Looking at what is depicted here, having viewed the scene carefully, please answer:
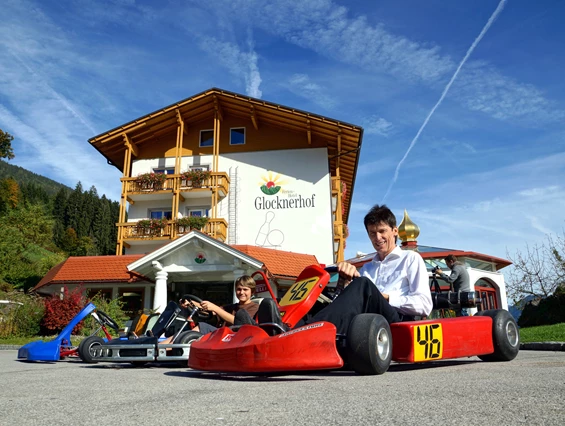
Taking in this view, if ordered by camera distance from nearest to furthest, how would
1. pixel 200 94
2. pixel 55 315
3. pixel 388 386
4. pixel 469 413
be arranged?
pixel 469 413 → pixel 388 386 → pixel 55 315 → pixel 200 94

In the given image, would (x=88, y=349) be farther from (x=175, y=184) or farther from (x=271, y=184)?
(x=271, y=184)

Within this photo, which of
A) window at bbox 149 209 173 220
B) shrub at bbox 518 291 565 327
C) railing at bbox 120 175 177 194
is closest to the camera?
shrub at bbox 518 291 565 327

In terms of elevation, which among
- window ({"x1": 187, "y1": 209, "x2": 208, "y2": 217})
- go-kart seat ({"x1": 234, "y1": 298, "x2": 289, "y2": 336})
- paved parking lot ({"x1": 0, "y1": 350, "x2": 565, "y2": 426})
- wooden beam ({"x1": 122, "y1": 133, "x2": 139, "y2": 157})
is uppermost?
wooden beam ({"x1": 122, "y1": 133, "x2": 139, "y2": 157})

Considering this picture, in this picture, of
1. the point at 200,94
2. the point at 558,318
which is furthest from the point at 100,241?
the point at 558,318

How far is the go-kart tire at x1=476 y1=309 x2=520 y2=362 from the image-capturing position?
533 centimetres

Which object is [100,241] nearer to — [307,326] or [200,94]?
[200,94]

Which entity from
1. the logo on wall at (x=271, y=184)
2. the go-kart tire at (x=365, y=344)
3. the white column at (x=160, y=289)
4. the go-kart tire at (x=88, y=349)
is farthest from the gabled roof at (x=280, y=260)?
the go-kart tire at (x=365, y=344)

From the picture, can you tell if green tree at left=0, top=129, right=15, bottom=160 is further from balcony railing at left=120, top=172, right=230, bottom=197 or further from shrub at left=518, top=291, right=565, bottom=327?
shrub at left=518, top=291, right=565, bottom=327

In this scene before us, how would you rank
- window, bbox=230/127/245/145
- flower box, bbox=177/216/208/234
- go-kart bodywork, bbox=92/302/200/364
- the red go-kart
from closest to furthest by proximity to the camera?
the red go-kart, go-kart bodywork, bbox=92/302/200/364, flower box, bbox=177/216/208/234, window, bbox=230/127/245/145

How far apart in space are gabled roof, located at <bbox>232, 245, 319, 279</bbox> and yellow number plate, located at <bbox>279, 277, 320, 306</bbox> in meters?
14.4

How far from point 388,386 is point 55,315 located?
613 inches

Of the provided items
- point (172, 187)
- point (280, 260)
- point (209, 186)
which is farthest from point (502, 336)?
point (172, 187)

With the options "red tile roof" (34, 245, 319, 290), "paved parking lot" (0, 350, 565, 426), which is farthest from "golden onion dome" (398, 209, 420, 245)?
"paved parking lot" (0, 350, 565, 426)

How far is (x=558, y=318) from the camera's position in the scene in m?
18.3
